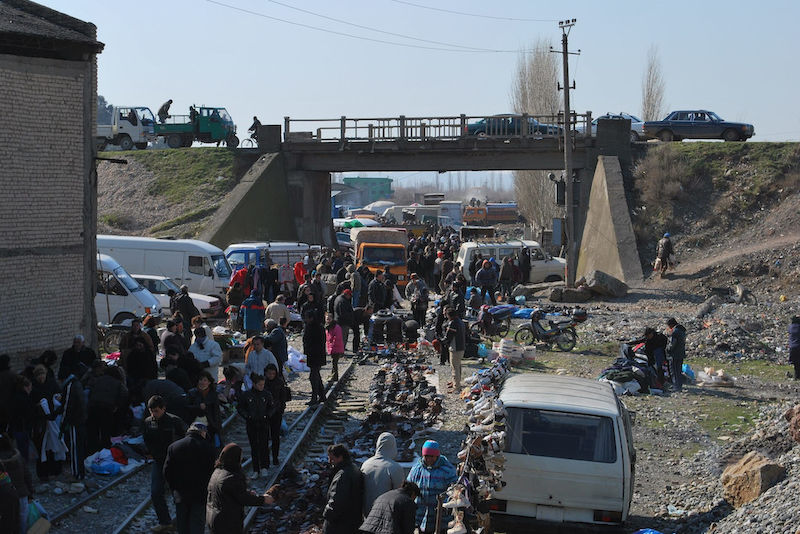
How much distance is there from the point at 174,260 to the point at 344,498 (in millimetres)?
23674

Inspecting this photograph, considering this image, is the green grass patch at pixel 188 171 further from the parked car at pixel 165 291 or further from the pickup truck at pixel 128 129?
the parked car at pixel 165 291

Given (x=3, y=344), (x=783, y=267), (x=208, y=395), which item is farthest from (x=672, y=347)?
(x=783, y=267)

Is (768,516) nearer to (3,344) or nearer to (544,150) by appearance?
(3,344)

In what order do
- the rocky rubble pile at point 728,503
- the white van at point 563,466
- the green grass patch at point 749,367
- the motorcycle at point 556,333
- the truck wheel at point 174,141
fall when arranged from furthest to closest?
the truck wheel at point 174,141, the motorcycle at point 556,333, the green grass patch at point 749,367, the white van at point 563,466, the rocky rubble pile at point 728,503

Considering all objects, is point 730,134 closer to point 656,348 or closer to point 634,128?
point 634,128

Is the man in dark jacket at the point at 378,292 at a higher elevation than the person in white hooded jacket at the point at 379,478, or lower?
higher

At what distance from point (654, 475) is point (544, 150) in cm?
3064

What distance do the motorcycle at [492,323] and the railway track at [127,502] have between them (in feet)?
32.1

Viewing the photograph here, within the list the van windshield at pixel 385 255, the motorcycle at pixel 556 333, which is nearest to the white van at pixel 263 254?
the van windshield at pixel 385 255

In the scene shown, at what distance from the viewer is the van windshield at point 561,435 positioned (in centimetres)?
1002

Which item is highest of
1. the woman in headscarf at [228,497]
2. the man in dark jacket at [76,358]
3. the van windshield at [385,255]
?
the van windshield at [385,255]

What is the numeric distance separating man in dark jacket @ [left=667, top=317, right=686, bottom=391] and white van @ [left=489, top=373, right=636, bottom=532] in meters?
8.56

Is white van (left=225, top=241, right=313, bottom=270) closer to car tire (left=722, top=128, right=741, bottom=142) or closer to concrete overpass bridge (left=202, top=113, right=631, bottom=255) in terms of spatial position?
concrete overpass bridge (left=202, top=113, right=631, bottom=255)

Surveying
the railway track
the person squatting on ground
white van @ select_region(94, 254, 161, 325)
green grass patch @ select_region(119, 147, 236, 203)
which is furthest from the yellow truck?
the person squatting on ground
